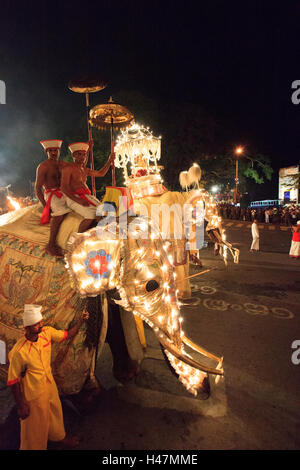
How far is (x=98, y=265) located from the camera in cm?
285

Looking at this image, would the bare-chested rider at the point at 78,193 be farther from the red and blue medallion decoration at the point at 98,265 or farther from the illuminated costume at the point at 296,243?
the illuminated costume at the point at 296,243

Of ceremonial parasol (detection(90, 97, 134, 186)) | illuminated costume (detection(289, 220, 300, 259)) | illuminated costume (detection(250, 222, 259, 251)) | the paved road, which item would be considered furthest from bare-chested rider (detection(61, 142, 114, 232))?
illuminated costume (detection(250, 222, 259, 251))

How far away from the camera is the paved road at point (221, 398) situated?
9.49 feet

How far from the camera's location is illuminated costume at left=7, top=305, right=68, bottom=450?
2521 mm

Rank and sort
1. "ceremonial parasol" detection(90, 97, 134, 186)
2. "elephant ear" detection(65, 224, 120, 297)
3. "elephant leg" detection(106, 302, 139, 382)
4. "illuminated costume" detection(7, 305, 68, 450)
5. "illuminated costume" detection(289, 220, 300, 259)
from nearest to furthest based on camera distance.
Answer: "illuminated costume" detection(7, 305, 68, 450) → "elephant ear" detection(65, 224, 120, 297) → "elephant leg" detection(106, 302, 139, 382) → "ceremonial parasol" detection(90, 97, 134, 186) → "illuminated costume" detection(289, 220, 300, 259)

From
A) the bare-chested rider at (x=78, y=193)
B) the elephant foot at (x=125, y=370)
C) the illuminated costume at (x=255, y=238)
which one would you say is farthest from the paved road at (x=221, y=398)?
the illuminated costume at (x=255, y=238)

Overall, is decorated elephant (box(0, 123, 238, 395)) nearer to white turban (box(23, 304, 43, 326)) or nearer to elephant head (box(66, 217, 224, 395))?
elephant head (box(66, 217, 224, 395))

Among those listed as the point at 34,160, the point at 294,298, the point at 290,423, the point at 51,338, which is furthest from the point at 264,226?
the point at 34,160

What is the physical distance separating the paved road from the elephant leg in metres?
0.18

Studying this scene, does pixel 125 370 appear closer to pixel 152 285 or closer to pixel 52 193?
pixel 152 285

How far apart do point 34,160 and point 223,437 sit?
44.0 m

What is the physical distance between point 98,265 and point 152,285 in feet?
2.12

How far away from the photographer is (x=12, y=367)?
249 centimetres
